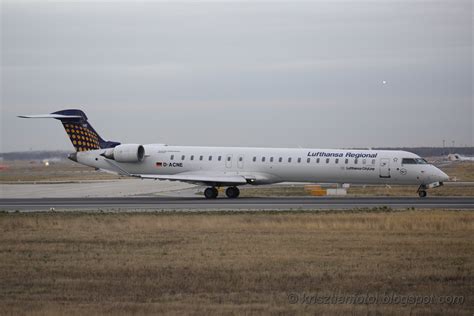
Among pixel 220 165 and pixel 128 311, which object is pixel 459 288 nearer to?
pixel 128 311

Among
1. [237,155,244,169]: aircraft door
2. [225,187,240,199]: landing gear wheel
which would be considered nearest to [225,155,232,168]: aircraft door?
[237,155,244,169]: aircraft door

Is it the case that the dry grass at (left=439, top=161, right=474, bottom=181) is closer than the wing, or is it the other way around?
the wing

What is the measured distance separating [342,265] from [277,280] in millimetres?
2174

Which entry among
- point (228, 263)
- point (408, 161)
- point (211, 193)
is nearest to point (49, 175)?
point (211, 193)

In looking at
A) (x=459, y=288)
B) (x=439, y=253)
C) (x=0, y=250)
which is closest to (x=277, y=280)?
(x=459, y=288)

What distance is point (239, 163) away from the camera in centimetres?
4056

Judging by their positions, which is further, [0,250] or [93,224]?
[93,224]

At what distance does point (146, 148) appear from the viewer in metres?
42.5

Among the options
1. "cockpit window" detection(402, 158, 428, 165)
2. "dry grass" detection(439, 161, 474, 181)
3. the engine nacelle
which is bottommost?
"dry grass" detection(439, 161, 474, 181)

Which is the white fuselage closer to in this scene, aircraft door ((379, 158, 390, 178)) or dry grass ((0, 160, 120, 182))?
aircraft door ((379, 158, 390, 178))

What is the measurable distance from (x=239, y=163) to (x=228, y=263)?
2375 centimetres

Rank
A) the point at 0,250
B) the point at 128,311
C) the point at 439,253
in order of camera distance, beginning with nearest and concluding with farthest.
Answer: the point at 128,311, the point at 439,253, the point at 0,250

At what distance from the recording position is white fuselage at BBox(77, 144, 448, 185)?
125 ft

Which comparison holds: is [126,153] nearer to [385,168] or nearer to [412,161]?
[385,168]
